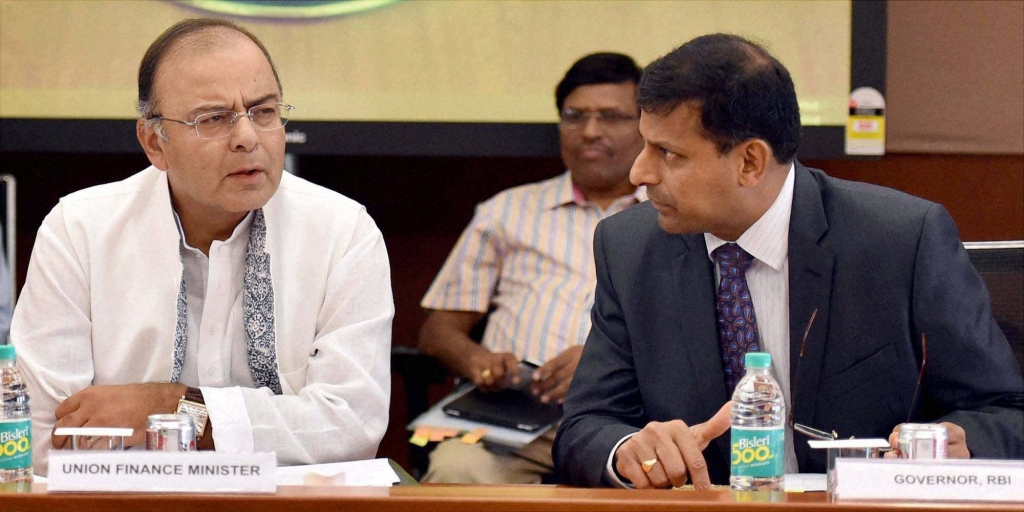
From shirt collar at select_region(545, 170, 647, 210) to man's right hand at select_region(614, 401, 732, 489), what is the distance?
1.73m

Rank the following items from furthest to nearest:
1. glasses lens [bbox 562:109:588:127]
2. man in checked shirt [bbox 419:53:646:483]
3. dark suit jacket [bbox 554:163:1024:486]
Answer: glasses lens [bbox 562:109:588:127] < man in checked shirt [bbox 419:53:646:483] < dark suit jacket [bbox 554:163:1024:486]

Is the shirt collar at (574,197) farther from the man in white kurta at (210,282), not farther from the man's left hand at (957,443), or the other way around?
the man's left hand at (957,443)

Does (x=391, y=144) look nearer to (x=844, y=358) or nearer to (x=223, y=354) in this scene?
(x=223, y=354)

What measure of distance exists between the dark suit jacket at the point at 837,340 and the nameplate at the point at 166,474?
63 centimetres

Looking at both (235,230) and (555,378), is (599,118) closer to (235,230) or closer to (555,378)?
(555,378)

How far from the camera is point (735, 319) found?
2.03 metres

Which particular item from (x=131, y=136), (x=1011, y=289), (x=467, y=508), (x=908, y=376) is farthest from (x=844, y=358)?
(x=131, y=136)

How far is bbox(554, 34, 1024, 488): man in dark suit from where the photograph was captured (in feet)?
6.35

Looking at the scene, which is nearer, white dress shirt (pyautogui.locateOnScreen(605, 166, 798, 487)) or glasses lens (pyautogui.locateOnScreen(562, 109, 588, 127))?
white dress shirt (pyautogui.locateOnScreen(605, 166, 798, 487))

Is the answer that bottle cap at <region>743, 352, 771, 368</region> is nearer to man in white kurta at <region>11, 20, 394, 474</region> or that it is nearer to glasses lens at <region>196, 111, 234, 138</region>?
man in white kurta at <region>11, 20, 394, 474</region>

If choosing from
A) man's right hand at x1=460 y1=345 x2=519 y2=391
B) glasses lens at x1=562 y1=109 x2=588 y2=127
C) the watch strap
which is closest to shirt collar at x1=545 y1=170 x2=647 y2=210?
glasses lens at x1=562 y1=109 x2=588 y2=127

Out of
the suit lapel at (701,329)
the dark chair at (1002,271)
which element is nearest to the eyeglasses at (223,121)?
the suit lapel at (701,329)

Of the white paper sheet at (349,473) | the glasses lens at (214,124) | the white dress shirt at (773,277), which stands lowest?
the white paper sheet at (349,473)

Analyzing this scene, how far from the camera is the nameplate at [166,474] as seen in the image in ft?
4.61
